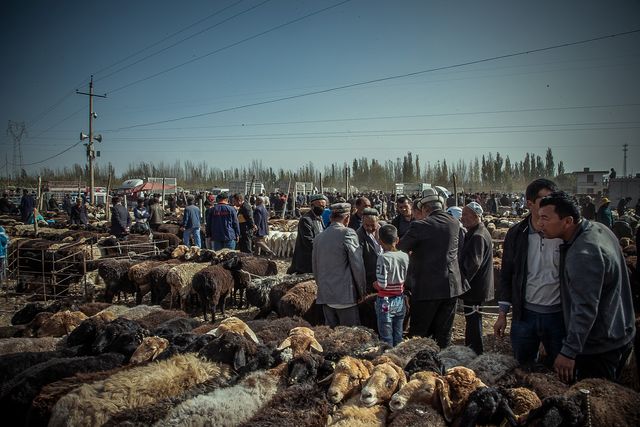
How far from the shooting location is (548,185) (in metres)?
Result: 3.32

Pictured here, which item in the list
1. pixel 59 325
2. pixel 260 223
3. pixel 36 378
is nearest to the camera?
pixel 36 378

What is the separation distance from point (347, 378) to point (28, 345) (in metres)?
3.77

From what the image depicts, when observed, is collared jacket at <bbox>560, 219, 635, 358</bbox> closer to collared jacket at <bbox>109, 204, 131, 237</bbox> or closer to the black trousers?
the black trousers

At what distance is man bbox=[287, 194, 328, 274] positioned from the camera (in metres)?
6.39

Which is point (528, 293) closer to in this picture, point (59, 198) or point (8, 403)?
point (8, 403)

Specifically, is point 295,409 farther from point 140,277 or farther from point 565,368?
point 140,277

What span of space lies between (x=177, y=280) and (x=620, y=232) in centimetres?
1253

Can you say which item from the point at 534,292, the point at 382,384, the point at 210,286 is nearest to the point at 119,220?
the point at 210,286

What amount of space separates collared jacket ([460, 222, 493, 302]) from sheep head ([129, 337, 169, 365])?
10.7ft

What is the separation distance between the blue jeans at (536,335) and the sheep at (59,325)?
16.7 feet

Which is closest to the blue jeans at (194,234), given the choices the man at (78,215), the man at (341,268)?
the man at (341,268)

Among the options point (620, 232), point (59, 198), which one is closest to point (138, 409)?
point (620, 232)

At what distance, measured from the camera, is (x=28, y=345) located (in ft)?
13.6

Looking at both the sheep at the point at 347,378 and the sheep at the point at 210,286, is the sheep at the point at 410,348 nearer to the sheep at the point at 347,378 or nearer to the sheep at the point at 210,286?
the sheep at the point at 347,378
